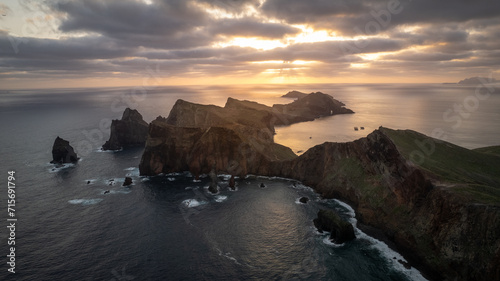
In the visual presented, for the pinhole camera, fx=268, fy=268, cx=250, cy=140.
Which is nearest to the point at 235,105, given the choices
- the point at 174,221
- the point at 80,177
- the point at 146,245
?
the point at 80,177

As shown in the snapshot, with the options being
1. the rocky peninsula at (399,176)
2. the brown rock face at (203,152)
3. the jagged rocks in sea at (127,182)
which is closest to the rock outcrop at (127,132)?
the brown rock face at (203,152)

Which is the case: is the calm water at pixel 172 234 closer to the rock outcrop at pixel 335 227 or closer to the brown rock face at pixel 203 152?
the rock outcrop at pixel 335 227

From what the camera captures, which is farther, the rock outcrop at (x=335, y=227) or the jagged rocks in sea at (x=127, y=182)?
the jagged rocks in sea at (x=127, y=182)

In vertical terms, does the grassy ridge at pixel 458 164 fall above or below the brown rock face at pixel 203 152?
above

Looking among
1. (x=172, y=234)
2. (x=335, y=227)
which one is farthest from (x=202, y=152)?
(x=335, y=227)

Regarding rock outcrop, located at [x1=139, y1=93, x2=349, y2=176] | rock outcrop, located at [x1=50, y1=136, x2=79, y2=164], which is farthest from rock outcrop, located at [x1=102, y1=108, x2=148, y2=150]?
rock outcrop, located at [x1=139, y1=93, x2=349, y2=176]

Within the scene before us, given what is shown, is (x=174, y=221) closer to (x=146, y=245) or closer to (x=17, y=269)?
(x=146, y=245)
